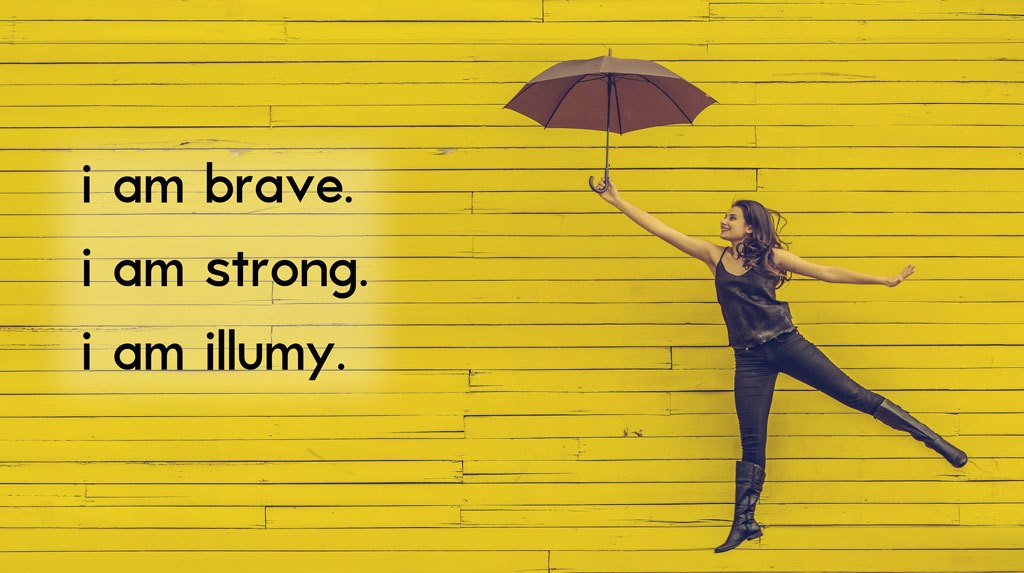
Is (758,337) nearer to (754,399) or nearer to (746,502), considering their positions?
(754,399)

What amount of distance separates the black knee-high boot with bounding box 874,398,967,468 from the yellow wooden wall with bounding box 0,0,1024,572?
15.2 inches

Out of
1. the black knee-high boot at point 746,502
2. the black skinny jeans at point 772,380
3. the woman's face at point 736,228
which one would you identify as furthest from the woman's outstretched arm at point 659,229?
the black knee-high boot at point 746,502

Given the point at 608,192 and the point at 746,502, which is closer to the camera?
A: the point at 608,192

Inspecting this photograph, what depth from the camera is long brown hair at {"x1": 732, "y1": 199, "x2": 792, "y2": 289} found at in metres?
4.06

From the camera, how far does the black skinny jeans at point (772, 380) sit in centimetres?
404

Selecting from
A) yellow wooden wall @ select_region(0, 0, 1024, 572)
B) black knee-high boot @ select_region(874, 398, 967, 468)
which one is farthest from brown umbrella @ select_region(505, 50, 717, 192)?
black knee-high boot @ select_region(874, 398, 967, 468)

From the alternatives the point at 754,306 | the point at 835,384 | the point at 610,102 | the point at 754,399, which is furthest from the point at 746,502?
the point at 610,102

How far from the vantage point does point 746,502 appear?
415 cm

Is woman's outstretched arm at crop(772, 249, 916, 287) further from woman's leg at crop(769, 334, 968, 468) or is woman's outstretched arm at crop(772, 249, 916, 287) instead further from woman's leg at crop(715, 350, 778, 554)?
woman's leg at crop(715, 350, 778, 554)

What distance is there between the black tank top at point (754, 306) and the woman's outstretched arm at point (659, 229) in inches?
5.5

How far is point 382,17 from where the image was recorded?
462 cm

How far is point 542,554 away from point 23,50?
4.09 meters

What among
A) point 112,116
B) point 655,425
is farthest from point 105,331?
point 655,425

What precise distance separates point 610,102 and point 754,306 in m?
1.29
